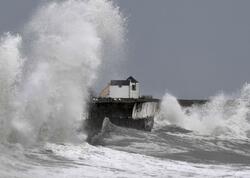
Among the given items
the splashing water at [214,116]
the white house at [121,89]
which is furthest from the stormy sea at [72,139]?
the white house at [121,89]

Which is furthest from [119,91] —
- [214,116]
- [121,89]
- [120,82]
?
[214,116]

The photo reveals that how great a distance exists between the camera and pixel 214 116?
3378cm

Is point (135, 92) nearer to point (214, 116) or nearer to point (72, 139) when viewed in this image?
point (214, 116)

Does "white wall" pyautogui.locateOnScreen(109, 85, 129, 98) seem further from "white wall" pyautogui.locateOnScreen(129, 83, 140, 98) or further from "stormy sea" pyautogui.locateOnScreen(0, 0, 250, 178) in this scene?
"stormy sea" pyautogui.locateOnScreen(0, 0, 250, 178)

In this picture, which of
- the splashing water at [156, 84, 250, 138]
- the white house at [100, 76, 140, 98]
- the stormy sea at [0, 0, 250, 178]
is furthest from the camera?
the white house at [100, 76, 140, 98]

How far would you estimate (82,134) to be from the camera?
58.3ft

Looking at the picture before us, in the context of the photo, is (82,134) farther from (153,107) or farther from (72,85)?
(153,107)

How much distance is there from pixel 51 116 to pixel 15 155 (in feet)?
13.6

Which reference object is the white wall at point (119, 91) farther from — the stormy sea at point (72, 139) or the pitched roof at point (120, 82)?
the stormy sea at point (72, 139)

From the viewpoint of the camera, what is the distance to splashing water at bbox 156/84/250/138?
30.3 meters

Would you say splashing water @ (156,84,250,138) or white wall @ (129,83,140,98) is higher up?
white wall @ (129,83,140,98)

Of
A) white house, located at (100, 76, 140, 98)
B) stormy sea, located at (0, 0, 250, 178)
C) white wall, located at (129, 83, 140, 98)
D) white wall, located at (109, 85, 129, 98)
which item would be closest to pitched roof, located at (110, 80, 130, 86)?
white house, located at (100, 76, 140, 98)

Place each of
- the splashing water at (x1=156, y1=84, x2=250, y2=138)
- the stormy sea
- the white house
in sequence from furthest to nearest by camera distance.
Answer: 1. the white house
2. the splashing water at (x1=156, y1=84, x2=250, y2=138)
3. the stormy sea

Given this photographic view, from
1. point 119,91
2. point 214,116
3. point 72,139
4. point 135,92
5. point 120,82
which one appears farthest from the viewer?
point 135,92
